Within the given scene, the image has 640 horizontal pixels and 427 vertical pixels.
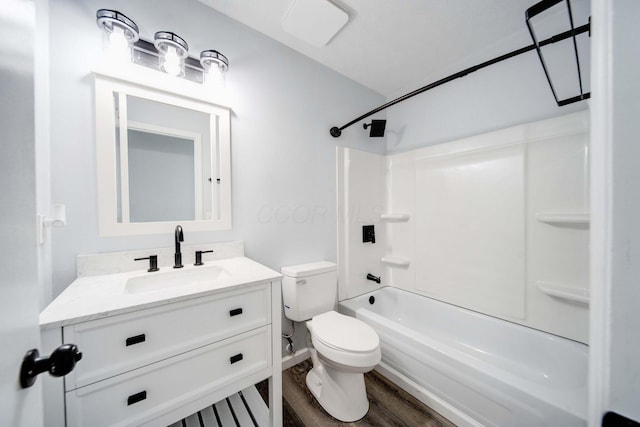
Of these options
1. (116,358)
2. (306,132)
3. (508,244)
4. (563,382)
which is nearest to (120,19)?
(306,132)

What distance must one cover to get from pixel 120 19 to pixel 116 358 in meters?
1.50

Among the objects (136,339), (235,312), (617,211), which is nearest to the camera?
(617,211)

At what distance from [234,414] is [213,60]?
2.09 metres

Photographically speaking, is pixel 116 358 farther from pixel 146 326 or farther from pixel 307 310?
pixel 307 310

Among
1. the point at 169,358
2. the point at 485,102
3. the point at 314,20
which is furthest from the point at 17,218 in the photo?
the point at 485,102

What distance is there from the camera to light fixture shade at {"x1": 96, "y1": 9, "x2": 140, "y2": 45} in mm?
1048

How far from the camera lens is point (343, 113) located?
207 cm

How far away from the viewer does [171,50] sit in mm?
1215

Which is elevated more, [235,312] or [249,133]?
[249,133]

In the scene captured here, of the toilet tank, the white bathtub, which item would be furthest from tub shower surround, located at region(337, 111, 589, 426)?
the toilet tank

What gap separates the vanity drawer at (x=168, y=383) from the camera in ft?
2.38

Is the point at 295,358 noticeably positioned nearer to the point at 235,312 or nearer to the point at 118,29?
the point at 235,312

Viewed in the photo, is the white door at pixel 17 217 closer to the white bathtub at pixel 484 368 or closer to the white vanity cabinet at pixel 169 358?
the white vanity cabinet at pixel 169 358

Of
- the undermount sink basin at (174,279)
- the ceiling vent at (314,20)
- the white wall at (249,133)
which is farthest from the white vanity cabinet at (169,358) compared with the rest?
the ceiling vent at (314,20)
